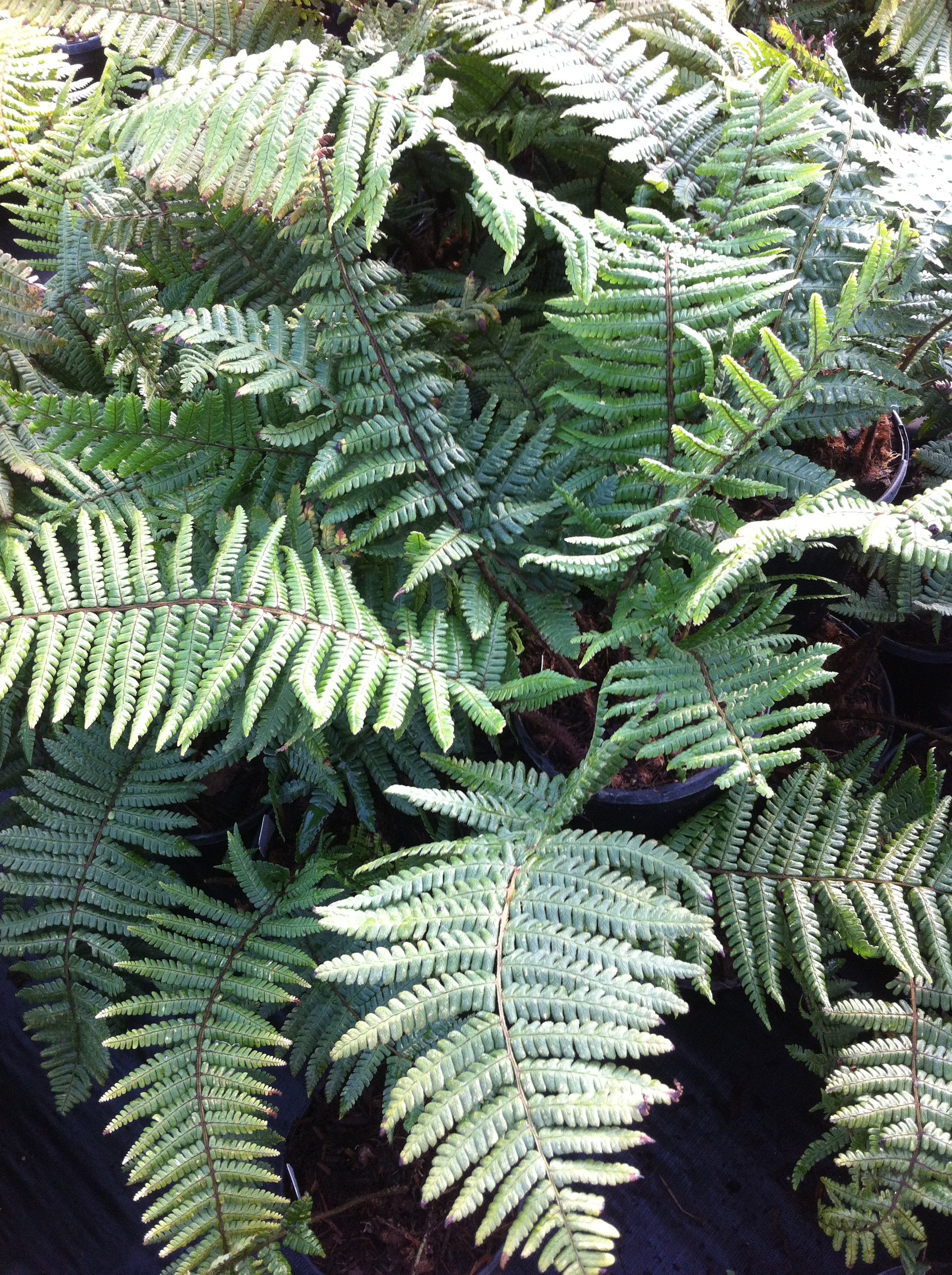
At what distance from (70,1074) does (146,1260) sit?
0.43 m

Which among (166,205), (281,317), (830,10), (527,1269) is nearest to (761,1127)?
(527,1269)

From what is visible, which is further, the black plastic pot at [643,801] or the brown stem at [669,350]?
the black plastic pot at [643,801]

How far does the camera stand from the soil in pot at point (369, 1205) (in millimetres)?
1246

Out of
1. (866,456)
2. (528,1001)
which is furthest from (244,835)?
(866,456)

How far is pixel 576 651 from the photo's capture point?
3.93 feet

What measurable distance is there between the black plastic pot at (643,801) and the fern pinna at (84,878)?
574 millimetres

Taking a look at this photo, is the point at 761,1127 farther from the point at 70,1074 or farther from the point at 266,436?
the point at 266,436

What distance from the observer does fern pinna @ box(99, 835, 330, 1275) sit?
1.03 meters

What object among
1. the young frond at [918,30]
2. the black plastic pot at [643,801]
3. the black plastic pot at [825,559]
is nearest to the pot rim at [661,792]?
the black plastic pot at [643,801]

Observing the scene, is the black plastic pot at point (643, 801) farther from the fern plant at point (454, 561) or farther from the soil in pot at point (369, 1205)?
the soil in pot at point (369, 1205)

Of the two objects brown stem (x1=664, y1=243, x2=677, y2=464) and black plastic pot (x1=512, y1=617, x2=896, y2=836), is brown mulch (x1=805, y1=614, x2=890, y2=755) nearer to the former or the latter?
black plastic pot (x1=512, y1=617, x2=896, y2=836)

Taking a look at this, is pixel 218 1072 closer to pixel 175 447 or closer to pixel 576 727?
pixel 576 727

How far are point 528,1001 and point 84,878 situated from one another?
0.84 metres

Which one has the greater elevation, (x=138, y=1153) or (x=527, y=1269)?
(x=138, y=1153)
